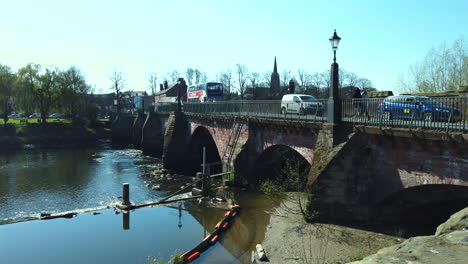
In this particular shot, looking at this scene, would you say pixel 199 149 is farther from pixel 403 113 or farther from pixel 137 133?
pixel 403 113

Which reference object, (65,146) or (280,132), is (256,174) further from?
(65,146)

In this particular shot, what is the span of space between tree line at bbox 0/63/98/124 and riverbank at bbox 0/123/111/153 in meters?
2.56

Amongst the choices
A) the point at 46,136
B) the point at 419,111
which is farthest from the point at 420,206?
the point at 46,136

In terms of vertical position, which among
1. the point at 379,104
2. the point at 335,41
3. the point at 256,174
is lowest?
the point at 256,174

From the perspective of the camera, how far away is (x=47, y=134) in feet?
199

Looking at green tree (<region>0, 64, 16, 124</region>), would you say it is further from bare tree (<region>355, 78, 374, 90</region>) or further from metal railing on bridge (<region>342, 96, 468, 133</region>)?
bare tree (<region>355, 78, 374, 90</region>)

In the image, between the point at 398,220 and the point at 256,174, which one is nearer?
the point at 398,220

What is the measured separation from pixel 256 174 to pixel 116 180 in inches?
542

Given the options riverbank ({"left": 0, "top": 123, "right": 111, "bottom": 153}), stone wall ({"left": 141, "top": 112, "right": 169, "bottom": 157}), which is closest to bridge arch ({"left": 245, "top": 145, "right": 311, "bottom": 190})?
stone wall ({"left": 141, "top": 112, "right": 169, "bottom": 157})

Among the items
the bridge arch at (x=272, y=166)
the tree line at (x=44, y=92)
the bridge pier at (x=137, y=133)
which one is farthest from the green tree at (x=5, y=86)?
the bridge arch at (x=272, y=166)

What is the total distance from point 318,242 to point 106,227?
10.7 meters

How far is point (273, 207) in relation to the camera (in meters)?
19.5

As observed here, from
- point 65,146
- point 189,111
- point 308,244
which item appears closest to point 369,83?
point 189,111

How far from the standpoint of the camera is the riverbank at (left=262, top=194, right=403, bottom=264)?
12453 mm
